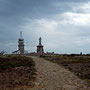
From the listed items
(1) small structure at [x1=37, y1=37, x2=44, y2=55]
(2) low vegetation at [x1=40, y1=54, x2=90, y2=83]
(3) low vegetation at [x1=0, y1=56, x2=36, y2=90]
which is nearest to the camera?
(3) low vegetation at [x1=0, y1=56, x2=36, y2=90]

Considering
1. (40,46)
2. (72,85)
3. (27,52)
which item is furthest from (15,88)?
(27,52)

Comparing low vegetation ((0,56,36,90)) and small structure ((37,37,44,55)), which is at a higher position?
small structure ((37,37,44,55))

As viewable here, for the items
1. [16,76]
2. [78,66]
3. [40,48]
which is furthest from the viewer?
[40,48]

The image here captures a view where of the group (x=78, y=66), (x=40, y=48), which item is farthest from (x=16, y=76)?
(x=40, y=48)

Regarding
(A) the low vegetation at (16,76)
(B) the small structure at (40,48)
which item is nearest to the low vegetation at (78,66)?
(A) the low vegetation at (16,76)

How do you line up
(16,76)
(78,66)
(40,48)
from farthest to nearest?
(40,48) → (78,66) → (16,76)

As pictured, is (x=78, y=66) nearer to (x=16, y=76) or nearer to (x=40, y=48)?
(x=16, y=76)

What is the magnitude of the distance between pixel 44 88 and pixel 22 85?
1.62 m

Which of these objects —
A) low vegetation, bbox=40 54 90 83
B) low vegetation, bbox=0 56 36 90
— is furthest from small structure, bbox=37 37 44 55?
low vegetation, bbox=0 56 36 90

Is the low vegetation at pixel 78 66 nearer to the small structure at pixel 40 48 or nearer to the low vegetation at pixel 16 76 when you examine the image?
the low vegetation at pixel 16 76

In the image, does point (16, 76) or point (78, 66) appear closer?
point (16, 76)

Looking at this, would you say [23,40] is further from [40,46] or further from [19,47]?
[40,46]

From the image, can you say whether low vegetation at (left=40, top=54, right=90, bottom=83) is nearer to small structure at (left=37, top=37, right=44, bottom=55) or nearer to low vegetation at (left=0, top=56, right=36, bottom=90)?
low vegetation at (left=0, top=56, right=36, bottom=90)

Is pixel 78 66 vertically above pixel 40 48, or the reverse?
pixel 40 48
